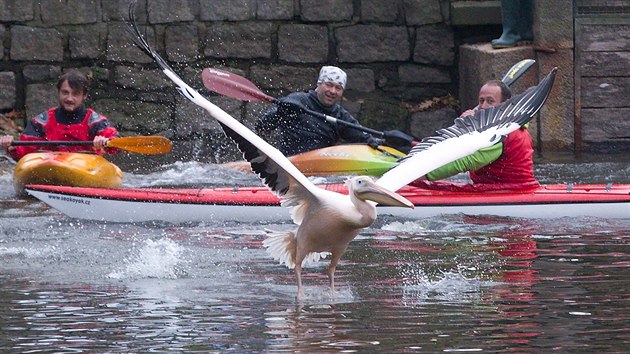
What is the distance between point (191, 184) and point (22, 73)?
3006 mm

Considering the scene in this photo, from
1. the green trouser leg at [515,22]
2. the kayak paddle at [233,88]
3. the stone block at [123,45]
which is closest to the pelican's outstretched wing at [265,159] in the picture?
the kayak paddle at [233,88]

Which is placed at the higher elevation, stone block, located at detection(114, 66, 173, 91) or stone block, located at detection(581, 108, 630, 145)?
stone block, located at detection(114, 66, 173, 91)

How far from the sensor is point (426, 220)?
8.77 m

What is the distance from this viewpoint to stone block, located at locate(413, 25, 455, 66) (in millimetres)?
13570

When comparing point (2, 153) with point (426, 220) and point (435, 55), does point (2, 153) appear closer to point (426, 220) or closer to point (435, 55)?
point (435, 55)

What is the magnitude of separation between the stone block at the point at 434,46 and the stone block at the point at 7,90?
395 cm

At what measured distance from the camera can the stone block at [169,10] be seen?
13260mm

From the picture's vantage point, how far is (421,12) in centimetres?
1352

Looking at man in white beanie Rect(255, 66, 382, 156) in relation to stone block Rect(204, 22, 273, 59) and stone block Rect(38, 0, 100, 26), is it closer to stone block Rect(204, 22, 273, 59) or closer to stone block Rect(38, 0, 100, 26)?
stone block Rect(204, 22, 273, 59)

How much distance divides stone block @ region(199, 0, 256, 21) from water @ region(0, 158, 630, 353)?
4494mm

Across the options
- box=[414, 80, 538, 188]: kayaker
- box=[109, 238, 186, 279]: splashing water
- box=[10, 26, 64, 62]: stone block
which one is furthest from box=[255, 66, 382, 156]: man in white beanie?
box=[10, 26, 64, 62]: stone block

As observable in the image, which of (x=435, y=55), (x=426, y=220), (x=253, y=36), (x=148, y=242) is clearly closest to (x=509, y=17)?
(x=435, y=55)

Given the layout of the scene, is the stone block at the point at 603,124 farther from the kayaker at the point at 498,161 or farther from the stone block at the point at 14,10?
the stone block at the point at 14,10

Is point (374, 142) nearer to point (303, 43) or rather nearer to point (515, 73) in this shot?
point (515, 73)
